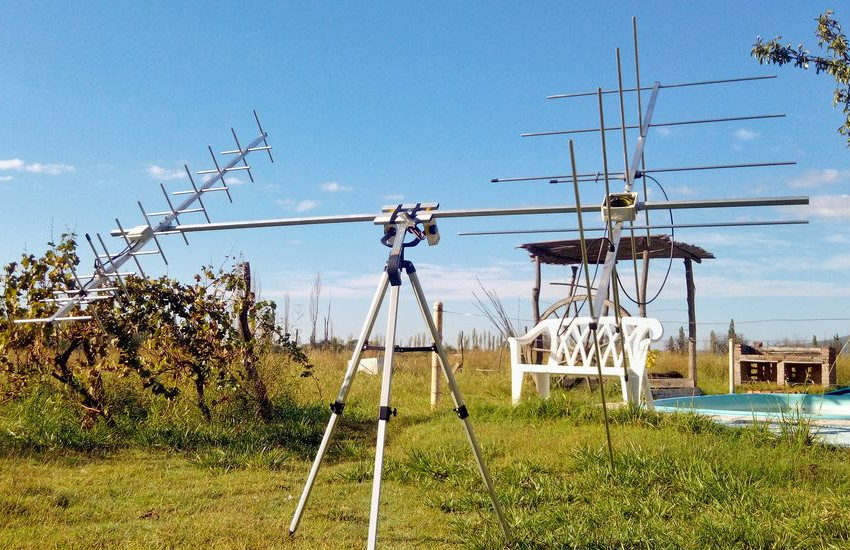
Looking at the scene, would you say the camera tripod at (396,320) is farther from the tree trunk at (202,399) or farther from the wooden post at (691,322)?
the wooden post at (691,322)

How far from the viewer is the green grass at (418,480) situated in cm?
363

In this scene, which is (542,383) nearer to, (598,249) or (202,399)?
(598,249)

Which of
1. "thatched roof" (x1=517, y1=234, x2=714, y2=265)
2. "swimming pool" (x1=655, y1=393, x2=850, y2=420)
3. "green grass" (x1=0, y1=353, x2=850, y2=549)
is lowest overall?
"green grass" (x1=0, y1=353, x2=850, y2=549)

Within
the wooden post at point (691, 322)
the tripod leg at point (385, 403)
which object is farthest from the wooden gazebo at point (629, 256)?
the tripod leg at point (385, 403)

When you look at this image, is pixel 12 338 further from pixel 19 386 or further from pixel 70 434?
pixel 70 434

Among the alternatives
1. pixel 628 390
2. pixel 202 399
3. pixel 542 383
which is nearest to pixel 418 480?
pixel 628 390

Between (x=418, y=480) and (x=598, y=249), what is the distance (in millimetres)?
5523

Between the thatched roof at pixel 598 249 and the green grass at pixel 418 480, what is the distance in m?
3.34

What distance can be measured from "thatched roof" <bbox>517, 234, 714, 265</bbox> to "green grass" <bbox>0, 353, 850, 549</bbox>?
11.0 feet

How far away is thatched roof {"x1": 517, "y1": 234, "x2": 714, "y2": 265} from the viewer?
9.22 metres

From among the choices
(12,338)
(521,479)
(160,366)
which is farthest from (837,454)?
(12,338)

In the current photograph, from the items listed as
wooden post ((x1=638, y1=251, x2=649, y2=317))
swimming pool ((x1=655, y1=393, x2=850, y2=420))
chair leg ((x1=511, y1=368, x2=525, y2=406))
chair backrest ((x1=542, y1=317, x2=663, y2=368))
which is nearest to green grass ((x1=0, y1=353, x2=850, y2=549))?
chair leg ((x1=511, y1=368, x2=525, y2=406))

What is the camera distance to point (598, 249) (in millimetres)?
9367

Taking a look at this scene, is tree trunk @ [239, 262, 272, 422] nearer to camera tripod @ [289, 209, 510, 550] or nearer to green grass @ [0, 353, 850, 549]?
green grass @ [0, 353, 850, 549]
